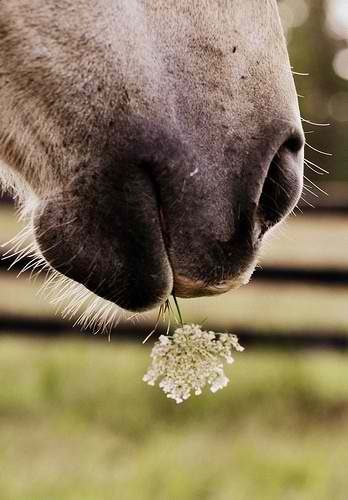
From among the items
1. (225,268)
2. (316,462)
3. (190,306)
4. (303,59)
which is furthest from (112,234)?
(303,59)

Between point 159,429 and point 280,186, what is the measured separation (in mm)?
2344

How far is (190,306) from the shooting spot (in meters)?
4.73

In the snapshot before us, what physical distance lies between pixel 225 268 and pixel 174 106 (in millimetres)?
260

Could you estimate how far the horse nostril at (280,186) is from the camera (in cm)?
141

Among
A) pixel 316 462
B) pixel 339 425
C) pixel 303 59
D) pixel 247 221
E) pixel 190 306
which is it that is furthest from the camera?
pixel 303 59

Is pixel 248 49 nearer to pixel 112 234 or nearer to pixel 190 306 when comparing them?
pixel 112 234

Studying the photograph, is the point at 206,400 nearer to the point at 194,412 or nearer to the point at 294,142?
the point at 194,412

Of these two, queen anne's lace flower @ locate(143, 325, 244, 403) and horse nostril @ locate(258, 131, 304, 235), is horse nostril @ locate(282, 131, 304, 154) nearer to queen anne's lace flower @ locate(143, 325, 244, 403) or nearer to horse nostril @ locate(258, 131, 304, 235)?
horse nostril @ locate(258, 131, 304, 235)

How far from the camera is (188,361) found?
5.19ft

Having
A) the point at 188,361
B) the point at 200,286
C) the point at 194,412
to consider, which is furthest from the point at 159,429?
the point at 200,286

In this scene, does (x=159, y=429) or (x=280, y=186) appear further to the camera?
(x=159, y=429)

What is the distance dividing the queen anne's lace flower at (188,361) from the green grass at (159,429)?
138 centimetres

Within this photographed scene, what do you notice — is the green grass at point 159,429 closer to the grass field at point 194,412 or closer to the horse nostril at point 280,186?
the grass field at point 194,412

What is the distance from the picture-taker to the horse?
4.49 feet
